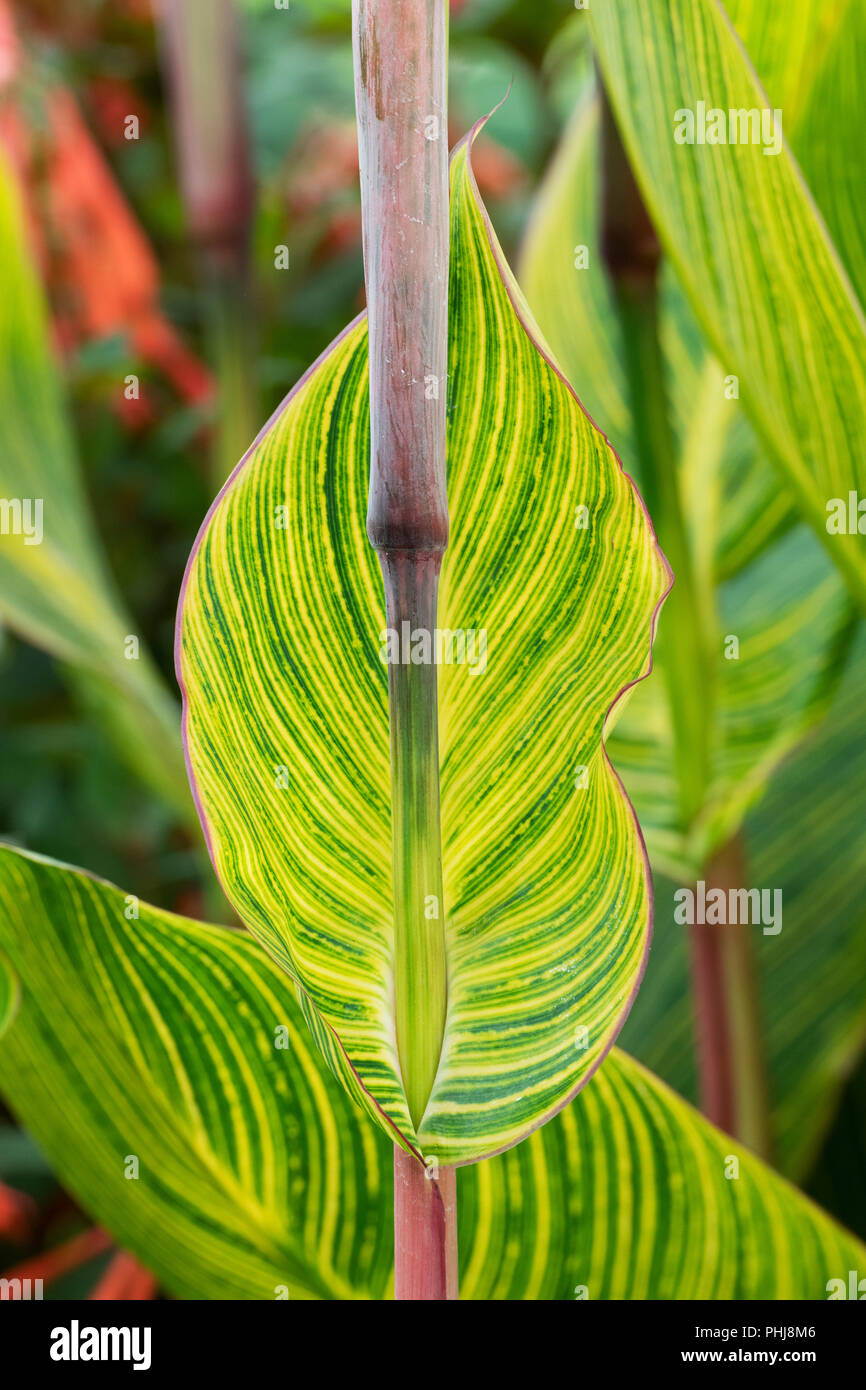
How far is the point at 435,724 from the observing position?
0.22m

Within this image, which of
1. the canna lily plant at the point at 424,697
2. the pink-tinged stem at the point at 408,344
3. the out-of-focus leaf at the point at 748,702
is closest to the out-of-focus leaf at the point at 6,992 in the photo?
the canna lily plant at the point at 424,697

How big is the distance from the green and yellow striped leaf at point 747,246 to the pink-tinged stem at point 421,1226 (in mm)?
188

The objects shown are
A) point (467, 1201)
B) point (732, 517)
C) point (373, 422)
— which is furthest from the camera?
point (732, 517)

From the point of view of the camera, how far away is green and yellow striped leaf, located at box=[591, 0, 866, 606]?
27cm

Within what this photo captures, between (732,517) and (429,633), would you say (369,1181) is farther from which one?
(732,517)

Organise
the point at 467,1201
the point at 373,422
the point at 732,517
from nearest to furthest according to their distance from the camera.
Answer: the point at 373,422 < the point at 467,1201 < the point at 732,517

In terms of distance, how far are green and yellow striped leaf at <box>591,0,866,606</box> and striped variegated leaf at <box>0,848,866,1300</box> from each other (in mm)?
170

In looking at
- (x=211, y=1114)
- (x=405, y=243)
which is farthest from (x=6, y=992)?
(x=405, y=243)

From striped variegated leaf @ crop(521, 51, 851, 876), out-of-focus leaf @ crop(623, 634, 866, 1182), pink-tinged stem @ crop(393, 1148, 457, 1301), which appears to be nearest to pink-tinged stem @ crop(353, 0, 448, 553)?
pink-tinged stem @ crop(393, 1148, 457, 1301)

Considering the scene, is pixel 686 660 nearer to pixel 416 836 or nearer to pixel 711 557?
pixel 711 557

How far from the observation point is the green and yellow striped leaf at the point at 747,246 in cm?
27

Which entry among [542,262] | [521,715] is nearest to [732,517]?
[542,262]

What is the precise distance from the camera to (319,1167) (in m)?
0.32
